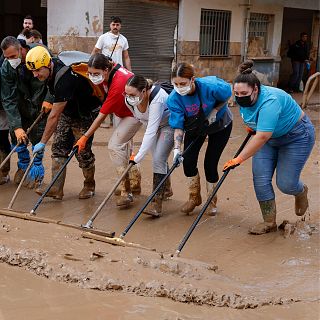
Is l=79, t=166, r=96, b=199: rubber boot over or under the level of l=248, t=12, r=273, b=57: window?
under

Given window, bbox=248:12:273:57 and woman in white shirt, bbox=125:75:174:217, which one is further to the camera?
window, bbox=248:12:273:57

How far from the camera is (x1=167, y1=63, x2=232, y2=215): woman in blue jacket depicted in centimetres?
472

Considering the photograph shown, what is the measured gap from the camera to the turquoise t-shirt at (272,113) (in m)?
4.37

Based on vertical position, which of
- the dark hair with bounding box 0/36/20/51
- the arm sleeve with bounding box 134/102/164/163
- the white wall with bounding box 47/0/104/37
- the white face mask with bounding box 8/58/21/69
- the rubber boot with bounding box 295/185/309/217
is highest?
the white wall with bounding box 47/0/104/37

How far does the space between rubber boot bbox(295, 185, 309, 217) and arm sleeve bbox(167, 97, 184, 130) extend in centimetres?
121

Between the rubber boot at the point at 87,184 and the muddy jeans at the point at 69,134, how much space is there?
101 mm

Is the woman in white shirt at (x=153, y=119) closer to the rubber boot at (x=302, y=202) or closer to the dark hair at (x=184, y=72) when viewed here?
the dark hair at (x=184, y=72)

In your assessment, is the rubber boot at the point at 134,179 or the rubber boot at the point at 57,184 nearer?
the rubber boot at the point at 57,184

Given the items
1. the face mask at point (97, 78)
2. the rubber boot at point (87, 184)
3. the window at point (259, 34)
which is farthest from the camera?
the window at point (259, 34)

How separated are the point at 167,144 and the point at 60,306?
2.44m

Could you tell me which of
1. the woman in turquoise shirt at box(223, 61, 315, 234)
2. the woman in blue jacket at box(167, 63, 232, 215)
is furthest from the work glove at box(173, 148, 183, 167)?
the woman in turquoise shirt at box(223, 61, 315, 234)

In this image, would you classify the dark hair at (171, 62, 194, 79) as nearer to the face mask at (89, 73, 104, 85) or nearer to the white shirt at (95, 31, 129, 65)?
the face mask at (89, 73, 104, 85)

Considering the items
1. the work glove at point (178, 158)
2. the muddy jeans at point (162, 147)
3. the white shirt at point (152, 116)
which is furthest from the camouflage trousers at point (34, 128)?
the work glove at point (178, 158)

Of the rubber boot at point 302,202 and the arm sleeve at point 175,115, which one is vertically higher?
the arm sleeve at point 175,115
